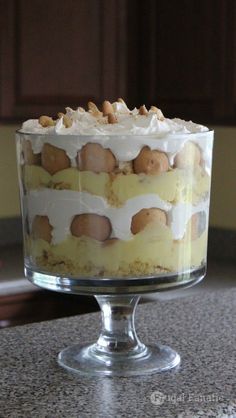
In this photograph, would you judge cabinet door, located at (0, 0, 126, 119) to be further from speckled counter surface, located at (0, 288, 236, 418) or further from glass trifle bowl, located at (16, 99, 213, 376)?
glass trifle bowl, located at (16, 99, 213, 376)

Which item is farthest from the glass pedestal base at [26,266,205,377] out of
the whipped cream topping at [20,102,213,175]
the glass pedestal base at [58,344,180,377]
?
the whipped cream topping at [20,102,213,175]

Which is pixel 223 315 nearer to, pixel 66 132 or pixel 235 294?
pixel 235 294

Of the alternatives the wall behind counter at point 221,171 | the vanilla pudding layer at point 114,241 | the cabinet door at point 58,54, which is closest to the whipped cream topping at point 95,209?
the vanilla pudding layer at point 114,241

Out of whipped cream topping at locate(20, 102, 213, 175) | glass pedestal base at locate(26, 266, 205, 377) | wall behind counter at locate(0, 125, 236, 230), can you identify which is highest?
whipped cream topping at locate(20, 102, 213, 175)

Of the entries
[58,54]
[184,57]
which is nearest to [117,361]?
[58,54]

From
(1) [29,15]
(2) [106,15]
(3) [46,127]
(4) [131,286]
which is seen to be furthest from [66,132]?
(2) [106,15]

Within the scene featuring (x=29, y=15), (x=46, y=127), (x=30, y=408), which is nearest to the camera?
(x=30, y=408)
